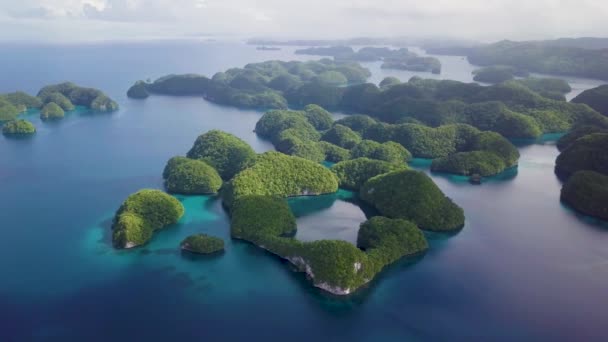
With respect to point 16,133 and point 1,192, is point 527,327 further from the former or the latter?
point 16,133

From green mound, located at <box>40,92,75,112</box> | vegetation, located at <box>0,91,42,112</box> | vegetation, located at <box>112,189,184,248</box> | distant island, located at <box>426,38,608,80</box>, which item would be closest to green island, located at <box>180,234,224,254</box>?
vegetation, located at <box>112,189,184,248</box>

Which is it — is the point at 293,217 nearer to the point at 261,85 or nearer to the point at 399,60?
the point at 261,85

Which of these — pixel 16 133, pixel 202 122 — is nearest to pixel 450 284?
pixel 202 122

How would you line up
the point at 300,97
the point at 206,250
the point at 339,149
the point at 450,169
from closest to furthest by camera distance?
the point at 206,250, the point at 450,169, the point at 339,149, the point at 300,97

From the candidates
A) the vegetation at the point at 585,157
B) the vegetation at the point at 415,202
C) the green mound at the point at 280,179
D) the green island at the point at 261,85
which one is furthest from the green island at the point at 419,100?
the vegetation at the point at 415,202

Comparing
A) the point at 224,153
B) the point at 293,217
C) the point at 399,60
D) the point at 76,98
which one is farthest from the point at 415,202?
the point at 399,60

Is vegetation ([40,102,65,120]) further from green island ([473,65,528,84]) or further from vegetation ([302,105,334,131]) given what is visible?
green island ([473,65,528,84])
